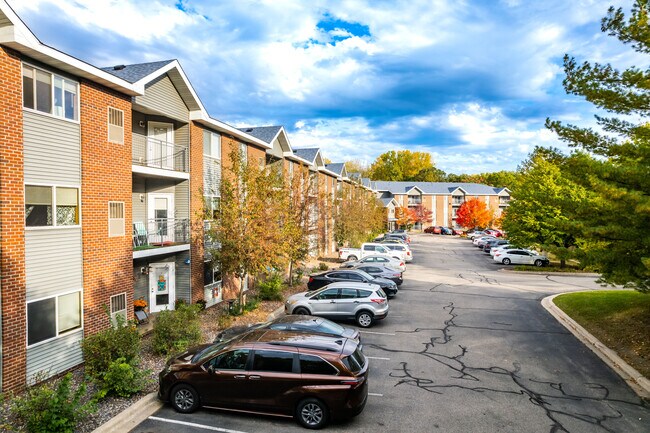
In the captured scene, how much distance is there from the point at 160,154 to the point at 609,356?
18.5 m

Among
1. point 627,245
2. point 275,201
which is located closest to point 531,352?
point 627,245

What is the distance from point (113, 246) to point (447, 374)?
11237 millimetres

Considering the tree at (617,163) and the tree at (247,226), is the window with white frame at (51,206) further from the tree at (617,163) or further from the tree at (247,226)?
the tree at (617,163)

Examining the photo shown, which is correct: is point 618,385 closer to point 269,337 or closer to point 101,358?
point 269,337

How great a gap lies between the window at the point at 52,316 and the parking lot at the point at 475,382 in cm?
436

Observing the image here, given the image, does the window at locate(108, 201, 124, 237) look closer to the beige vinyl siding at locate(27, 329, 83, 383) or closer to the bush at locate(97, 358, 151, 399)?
the beige vinyl siding at locate(27, 329, 83, 383)

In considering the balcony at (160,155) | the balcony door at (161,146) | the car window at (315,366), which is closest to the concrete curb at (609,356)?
the car window at (315,366)

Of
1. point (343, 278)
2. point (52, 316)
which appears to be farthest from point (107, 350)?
point (343, 278)

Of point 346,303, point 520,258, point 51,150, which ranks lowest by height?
point 520,258

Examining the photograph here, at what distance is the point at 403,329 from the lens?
16297 mm

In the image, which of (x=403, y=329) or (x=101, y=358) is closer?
(x=101, y=358)

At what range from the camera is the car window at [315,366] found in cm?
854

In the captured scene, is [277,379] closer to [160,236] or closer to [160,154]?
[160,236]

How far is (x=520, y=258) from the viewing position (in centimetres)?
3691
